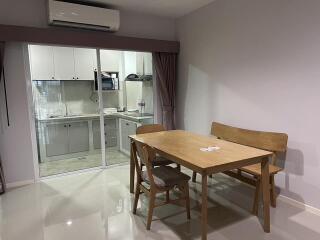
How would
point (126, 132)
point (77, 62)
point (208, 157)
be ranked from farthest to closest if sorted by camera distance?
1. point (126, 132)
2. point (77, 62)
3. point (208, 157)

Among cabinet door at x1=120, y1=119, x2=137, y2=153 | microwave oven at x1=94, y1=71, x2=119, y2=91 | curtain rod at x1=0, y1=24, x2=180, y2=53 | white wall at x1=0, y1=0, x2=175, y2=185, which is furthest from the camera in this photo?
cabinet door at x1=120, y1=119, x2=137, y2=153

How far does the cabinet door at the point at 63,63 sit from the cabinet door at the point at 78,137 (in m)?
0.85

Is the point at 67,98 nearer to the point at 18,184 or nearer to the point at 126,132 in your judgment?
the point at 126,132

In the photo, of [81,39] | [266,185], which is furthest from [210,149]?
[81,39]

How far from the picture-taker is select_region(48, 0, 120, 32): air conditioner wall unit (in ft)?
10.2

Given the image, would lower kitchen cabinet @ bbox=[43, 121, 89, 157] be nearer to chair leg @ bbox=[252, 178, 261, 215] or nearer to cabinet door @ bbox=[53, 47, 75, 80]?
cabinet door @ bbox=[53, 47, 75, 80]

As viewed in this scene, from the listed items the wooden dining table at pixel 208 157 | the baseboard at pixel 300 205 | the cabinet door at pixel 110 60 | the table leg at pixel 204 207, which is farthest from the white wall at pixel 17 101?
the baseboard at pixel 300 205

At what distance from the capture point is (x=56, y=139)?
3953 millimetres

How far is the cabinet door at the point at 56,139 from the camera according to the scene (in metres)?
3.83

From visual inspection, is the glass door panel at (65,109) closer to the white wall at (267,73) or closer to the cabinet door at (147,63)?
the cabinet door at (147,63)

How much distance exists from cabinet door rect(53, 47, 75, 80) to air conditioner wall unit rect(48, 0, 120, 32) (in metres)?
0.60

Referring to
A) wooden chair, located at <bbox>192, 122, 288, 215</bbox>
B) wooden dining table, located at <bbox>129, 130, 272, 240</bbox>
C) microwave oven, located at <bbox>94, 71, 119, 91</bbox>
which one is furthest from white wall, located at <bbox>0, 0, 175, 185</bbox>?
wooden chair, located at <bbox>192, 122, 288, 215</bbox>

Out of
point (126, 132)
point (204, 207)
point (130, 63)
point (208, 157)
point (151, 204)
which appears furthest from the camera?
point (126, 132)

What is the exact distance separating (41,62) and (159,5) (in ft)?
6.74
